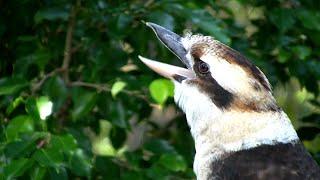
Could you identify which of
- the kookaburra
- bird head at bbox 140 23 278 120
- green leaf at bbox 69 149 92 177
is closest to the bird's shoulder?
the kookaburra

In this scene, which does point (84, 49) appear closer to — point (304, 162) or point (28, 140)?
point (28, 140)

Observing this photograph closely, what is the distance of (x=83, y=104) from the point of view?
16.1 ft


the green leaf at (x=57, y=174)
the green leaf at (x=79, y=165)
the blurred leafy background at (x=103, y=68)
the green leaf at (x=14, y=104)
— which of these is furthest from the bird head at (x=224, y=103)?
the green leaf at (x=14, y=104)

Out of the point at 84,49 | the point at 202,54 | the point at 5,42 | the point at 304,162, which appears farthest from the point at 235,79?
the point at 5,42

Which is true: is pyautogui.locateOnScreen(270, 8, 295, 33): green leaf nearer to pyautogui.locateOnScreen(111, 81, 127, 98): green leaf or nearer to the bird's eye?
the bird's eye

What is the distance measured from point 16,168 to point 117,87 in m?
0.78

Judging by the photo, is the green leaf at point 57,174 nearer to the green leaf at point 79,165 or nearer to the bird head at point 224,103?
the green leaf at point 79,165

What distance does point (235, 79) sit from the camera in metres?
4.43

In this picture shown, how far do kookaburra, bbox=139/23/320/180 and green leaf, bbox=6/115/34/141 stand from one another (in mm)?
714

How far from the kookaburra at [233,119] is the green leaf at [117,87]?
27 cm

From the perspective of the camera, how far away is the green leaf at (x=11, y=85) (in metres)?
4.75

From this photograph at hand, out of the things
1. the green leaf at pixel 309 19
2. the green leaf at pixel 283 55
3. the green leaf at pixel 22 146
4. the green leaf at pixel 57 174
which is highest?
the green leaf at pixel 309 19

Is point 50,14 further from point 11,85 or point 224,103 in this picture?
point 224,103

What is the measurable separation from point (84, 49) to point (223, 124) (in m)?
1.15
